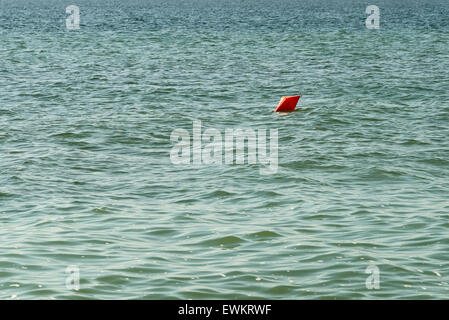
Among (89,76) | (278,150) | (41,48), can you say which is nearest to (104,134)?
(278,150)

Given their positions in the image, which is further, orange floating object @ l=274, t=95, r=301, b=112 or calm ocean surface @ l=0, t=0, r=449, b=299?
orange floating object @ l=274, t=95, r=301, b=112

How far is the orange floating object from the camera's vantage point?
81.0 feet

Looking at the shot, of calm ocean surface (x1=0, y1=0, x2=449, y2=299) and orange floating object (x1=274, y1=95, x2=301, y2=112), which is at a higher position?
orange floating object (x1=274, y1=95, x2=301, y2=112)

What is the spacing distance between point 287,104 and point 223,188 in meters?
9.96

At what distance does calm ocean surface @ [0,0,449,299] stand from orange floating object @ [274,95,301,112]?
1.99 feet

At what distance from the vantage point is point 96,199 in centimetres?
1453

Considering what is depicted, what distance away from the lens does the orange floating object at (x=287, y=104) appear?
24703 mm

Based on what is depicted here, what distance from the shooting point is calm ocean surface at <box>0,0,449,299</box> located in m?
10.9

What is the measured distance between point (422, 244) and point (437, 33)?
47.0 m

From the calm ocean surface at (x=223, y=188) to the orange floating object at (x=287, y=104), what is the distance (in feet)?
1.99

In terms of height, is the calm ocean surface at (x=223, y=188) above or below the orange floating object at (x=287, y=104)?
below

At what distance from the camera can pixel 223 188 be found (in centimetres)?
1538
